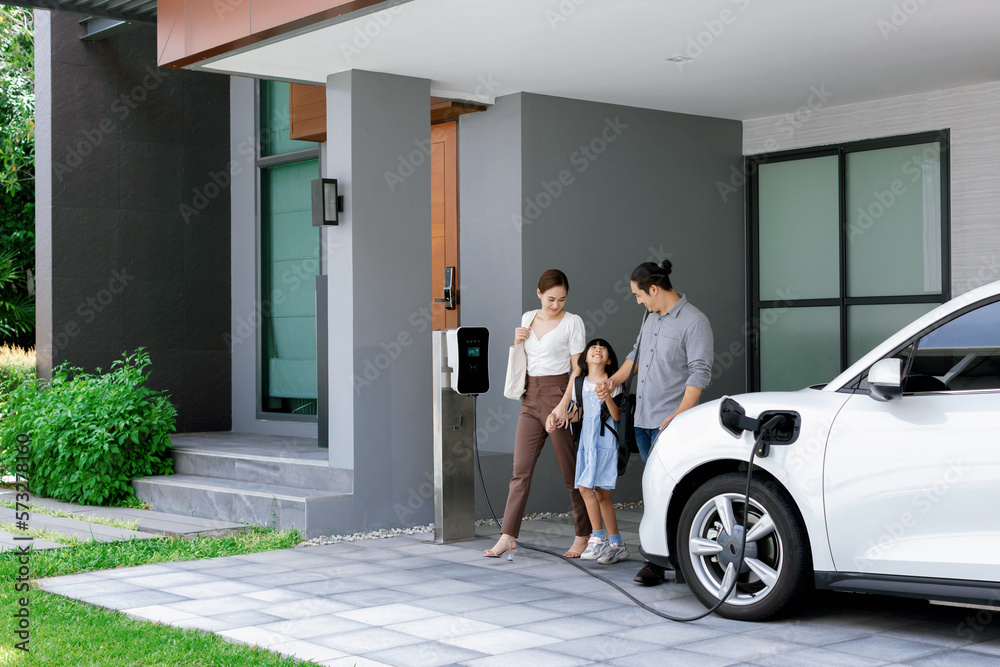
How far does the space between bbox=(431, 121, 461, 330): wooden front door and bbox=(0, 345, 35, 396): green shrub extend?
15.2 ft

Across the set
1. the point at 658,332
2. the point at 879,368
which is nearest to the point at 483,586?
the point at 658,332

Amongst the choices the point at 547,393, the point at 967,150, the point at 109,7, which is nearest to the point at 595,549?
the point at 547,393

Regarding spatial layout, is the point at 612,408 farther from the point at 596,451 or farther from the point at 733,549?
the point at 733,549

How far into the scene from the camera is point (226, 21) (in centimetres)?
775

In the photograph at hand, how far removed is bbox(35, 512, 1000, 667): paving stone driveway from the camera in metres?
4.75

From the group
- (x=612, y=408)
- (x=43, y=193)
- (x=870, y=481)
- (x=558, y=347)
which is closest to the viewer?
(x=870, y=481)

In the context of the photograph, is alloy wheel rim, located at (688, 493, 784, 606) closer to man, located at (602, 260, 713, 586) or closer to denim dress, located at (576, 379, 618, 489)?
man, located at (602, 260, 713, 586)

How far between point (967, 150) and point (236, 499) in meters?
6.54

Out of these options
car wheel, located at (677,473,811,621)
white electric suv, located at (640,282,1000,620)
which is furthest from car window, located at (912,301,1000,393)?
car wheel, located at (677,473,811,621)

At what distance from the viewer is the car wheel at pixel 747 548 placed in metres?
5.11

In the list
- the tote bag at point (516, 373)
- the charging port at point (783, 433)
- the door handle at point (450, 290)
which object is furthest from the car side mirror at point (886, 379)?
the door handle at point (450, 290)

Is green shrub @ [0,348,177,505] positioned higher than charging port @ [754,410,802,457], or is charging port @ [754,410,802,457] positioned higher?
charging port @ [754,410,802,457]

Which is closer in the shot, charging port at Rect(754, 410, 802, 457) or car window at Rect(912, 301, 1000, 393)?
car window at Rect(912, 301, 1000, 393)

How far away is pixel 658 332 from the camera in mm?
6527
